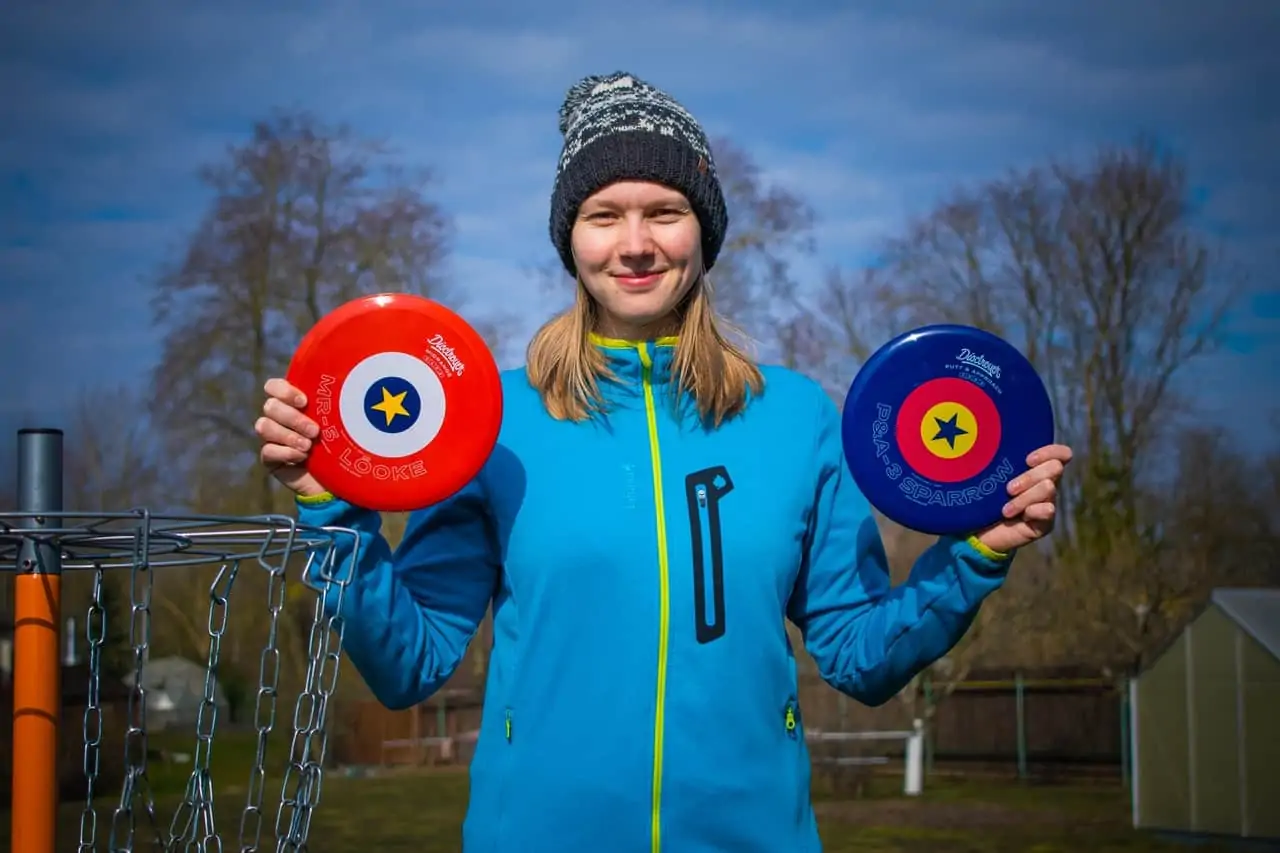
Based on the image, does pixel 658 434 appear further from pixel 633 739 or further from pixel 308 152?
pixel 308 152

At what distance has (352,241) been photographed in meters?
10.8

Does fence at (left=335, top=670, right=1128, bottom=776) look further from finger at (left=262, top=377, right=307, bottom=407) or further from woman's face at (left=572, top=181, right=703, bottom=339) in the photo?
finger at (left=262, top=377, right=307, bottom=407)

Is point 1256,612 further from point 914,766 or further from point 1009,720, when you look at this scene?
point 914,766

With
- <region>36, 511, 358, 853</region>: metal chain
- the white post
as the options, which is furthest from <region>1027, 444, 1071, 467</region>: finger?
the white post

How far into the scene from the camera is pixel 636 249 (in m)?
1.82

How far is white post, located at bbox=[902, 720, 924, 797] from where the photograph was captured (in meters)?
11.0

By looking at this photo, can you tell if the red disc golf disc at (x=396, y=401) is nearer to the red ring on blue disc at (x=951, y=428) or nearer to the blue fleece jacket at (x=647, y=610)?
the blue fleece jacket at (x=647, y=610)

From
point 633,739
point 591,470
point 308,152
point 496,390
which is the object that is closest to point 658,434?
point 591,470

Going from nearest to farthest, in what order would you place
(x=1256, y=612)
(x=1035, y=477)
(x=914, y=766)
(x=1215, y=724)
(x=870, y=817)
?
1. (x=1035, y=477)
2. (x=1256, y=612)
3. (x=1215, y=724)
4. (x=870, y=817)
5. (x=914, y=766)

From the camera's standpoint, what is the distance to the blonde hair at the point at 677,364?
183 cm

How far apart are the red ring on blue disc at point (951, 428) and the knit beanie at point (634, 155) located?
1.22 ft

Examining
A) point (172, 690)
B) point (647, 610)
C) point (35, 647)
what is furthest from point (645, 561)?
point (172, 690)

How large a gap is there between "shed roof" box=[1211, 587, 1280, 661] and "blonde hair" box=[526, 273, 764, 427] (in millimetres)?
6834

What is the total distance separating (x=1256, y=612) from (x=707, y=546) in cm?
715
